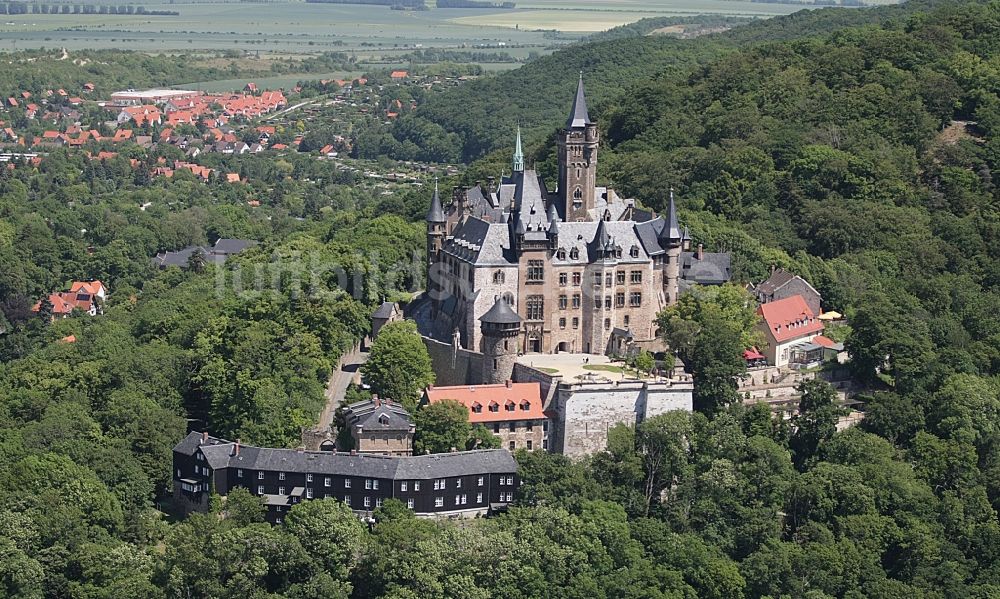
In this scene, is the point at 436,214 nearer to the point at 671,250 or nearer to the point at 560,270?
the point at 560,270

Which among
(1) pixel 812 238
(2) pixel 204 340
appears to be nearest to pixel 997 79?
(1) pixel 812 238

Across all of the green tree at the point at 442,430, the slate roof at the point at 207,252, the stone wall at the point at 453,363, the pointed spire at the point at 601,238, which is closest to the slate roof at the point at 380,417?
the green tree at the point at 442,430

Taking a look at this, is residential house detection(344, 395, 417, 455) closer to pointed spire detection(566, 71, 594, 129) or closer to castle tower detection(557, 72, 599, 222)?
castle tower detection(557, 72, 599, 222)

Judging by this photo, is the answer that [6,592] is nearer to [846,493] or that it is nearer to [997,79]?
[846,493]

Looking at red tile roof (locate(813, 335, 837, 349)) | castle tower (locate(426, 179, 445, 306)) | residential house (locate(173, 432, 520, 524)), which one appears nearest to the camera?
residential house (locate(173, 432, 520, 524))

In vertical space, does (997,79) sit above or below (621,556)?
above

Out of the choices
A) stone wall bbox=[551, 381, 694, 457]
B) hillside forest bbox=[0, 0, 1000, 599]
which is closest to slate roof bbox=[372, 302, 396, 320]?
hillside forest bbox=[0, 0, 1000, 599]

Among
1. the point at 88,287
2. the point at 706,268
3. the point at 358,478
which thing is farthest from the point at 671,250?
the point at 88,287
